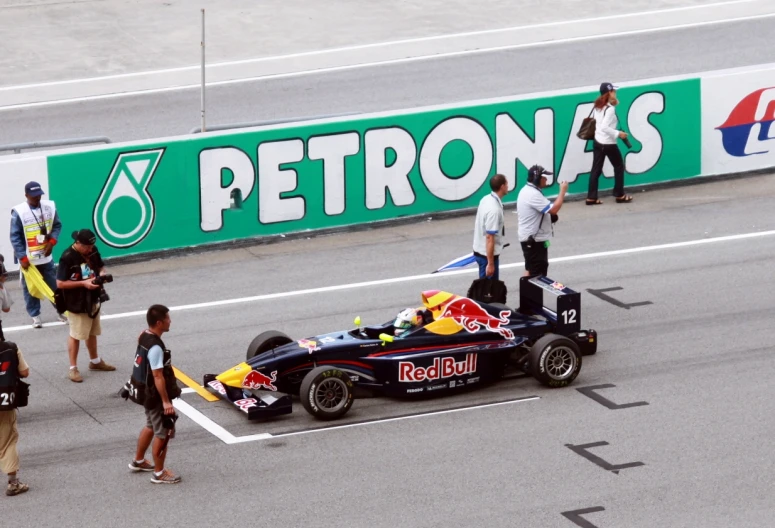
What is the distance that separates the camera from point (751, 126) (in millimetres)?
23781

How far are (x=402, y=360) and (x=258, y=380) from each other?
1.58 metres

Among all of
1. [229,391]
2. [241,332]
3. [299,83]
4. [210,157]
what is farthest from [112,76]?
[229,391]

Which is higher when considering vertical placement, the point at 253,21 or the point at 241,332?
the point at 253,21

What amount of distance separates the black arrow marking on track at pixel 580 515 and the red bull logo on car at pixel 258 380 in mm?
3856

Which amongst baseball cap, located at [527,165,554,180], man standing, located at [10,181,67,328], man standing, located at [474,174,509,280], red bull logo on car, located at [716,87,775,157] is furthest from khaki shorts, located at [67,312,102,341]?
red bull logo on car, located at [716,87,775,157]

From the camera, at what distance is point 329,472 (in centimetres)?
1316

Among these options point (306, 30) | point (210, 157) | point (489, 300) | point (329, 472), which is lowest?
point (329, 472)

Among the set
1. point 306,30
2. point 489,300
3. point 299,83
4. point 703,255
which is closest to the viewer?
point 489,300

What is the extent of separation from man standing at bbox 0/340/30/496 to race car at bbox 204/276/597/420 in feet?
8.32

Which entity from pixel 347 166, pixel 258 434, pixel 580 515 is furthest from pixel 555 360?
pixel 347 166

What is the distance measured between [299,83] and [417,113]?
29.0 ft

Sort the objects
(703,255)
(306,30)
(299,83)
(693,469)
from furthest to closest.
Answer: (306,30)
(299,83)
(703,255)
(693,469)

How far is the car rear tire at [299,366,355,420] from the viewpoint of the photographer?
14.1 m

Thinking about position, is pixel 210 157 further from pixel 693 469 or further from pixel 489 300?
pixel 693 469
